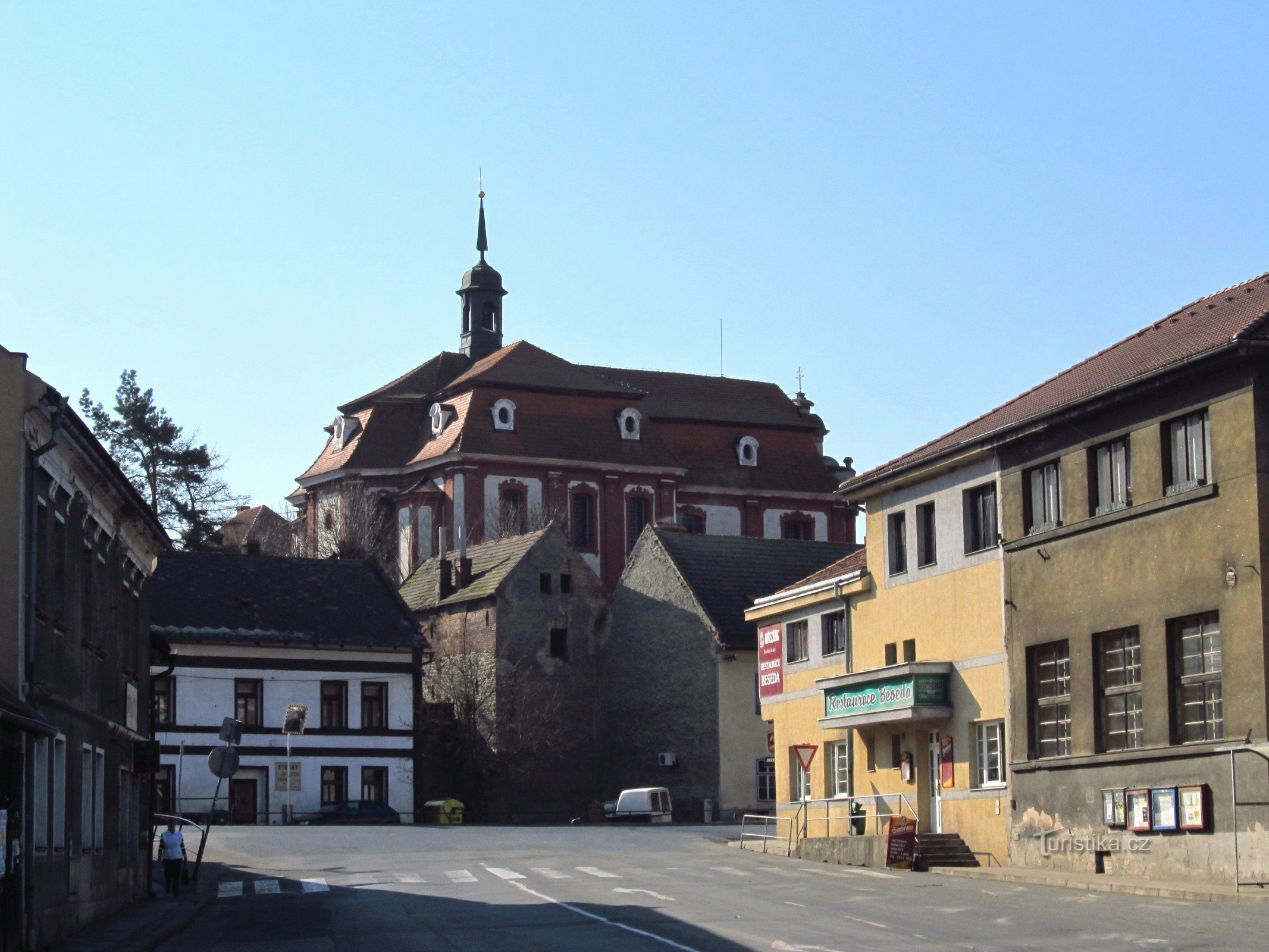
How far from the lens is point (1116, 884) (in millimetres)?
28484

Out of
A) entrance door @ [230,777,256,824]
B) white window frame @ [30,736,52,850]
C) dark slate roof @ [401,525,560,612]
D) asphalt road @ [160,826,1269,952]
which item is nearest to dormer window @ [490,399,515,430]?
dark slate roof @ [401,525,560,612]

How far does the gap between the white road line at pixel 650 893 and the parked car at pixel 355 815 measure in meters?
31.9

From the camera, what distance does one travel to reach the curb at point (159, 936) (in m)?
21.3

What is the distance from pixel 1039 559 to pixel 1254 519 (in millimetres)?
6228

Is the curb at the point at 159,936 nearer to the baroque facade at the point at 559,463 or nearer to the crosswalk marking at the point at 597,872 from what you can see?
the crosswalk marking at the point at 597,872

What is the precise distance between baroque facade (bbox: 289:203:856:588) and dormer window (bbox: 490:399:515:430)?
0.07 meters

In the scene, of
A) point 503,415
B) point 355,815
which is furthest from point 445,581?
point 503,415

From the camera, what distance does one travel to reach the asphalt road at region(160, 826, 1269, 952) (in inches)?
789

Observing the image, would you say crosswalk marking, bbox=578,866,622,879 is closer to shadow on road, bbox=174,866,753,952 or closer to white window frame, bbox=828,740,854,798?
shadow on road, bbox=174,866,753,952

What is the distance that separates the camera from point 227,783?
60.2 meters

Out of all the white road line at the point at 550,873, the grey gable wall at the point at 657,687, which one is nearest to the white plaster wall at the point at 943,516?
the white road line at the point at 550,873

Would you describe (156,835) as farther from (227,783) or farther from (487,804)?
(487,804)

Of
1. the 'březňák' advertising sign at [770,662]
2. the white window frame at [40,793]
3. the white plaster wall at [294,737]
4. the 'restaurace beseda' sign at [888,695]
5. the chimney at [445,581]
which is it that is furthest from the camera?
the chimney at [445,581]

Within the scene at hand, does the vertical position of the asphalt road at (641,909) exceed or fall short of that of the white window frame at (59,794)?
it falls short
